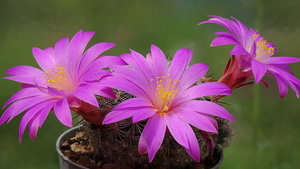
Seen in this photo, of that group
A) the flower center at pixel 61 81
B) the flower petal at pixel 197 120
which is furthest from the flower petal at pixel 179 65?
the flower center at pixel 61 81

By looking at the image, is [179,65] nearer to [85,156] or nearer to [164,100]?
[164,100]

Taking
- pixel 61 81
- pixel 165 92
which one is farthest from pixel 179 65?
pixel 61 81

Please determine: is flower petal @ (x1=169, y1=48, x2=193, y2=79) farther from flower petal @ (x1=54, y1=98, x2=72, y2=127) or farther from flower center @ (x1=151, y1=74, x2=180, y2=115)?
flower petal @ (x1=54, y1=98, x2=72, y2=127)

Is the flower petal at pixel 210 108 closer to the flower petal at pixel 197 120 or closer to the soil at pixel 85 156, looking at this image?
the flower petal at pixel 197 120

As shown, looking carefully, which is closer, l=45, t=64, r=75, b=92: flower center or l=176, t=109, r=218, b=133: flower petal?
l=176, t=109, r=218, b=133: flower petal

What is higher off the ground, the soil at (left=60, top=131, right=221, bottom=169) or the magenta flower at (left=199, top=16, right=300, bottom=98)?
the magenta flower at (left=199, top=16, right=300, bottom=98)

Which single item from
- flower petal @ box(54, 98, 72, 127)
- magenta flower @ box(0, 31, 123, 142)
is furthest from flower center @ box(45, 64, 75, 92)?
flower petal @ box(54, 98, 72, 127)

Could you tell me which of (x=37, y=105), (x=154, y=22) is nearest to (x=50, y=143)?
(x=154, y=22)
